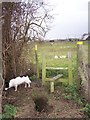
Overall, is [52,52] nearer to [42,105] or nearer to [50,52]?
[50,52]

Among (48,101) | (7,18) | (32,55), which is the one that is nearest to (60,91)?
(48,101)

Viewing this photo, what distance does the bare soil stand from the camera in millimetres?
6121

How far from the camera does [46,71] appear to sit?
9.27 m

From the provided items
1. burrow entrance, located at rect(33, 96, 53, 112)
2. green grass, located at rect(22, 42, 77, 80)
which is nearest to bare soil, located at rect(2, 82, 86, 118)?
burrow entrance, located at rect(33, 96, 53, 112)

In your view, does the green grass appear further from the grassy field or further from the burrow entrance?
the burrow entrance

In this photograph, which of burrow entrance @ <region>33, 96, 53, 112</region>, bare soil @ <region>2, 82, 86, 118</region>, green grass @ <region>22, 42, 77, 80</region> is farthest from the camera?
green grass @ <region>22, 42, 77, 80</region>

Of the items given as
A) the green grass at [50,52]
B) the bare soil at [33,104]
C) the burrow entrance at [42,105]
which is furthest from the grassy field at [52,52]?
the burrow entrance at [42,105]

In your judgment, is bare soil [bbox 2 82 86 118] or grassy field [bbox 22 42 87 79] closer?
bare soil [bbox 2 82 86 118]

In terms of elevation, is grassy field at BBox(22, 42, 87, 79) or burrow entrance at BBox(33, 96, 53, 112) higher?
grassy field at BBox(22, 42, 87, 79)

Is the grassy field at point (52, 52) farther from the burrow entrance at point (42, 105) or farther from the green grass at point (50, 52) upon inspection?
the burrow entrance at point (42, 105)

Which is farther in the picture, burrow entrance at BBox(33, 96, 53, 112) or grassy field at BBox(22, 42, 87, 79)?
grassy field at BBox(22, 42, 87, 79)

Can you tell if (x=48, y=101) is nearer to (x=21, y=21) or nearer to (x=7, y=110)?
(x=7, y=110)

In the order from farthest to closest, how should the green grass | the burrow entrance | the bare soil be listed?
the green grass, the burrow entrance, the bare soil

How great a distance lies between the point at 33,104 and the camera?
260 inches
